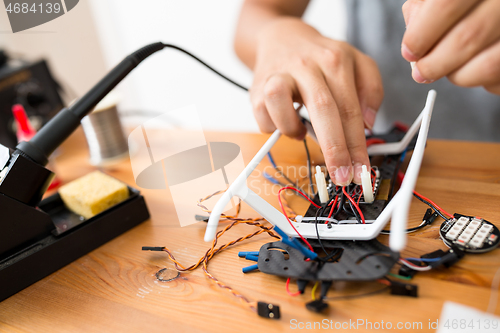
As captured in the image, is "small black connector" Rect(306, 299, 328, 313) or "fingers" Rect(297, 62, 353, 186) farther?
"fingers" Rect(297, 62, 353, 186)

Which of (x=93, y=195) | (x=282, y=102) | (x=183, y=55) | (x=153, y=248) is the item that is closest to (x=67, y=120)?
(x=93, y=195)

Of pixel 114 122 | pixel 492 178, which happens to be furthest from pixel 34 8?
pixel 492 178

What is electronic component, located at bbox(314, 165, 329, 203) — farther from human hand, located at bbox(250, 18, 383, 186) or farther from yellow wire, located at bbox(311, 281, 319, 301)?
yellow wire, located at bbox(311, 281, 319, 301)

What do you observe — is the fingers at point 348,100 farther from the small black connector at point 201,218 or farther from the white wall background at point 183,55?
the white wall background at point 183,55

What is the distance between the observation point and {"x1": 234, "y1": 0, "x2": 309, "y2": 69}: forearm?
0.87m

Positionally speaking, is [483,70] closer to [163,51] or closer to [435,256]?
[435,256]

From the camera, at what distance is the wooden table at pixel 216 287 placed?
0.40m

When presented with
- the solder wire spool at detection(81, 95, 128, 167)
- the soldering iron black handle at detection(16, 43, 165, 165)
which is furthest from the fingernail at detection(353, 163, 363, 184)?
the solder wire spool at detection(81, 95, 128, 167)

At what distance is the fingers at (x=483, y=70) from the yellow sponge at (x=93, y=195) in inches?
22.5

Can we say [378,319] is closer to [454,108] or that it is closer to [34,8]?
[454,108]

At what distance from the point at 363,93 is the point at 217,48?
1.46 m

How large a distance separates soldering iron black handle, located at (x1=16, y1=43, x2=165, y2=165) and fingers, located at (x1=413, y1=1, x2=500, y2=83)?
49cm
